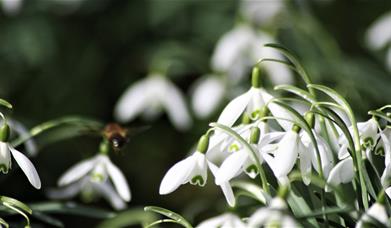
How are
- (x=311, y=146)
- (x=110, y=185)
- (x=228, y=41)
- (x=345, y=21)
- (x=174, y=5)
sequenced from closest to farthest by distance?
1. (x=311, y=146)
2. (x=110, y=185)
3. (x=228, y=41)
4. (x=174, y=5)
5. (x=345, y=21)

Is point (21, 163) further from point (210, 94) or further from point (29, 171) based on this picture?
point (210, 94)

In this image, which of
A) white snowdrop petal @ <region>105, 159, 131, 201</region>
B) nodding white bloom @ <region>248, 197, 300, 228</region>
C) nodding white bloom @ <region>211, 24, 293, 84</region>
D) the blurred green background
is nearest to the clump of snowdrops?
nodding white bloom @ <region>248, 197, 300, 228</region>

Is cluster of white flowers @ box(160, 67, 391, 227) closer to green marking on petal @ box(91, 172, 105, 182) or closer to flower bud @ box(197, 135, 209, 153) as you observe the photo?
flower bud @ box(197, 135, 209, 153)

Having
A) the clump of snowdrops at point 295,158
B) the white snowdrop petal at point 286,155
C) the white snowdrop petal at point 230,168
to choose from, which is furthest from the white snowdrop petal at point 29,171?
the white snowdrop petal at point 286,155

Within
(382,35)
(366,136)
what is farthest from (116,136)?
(382,35)

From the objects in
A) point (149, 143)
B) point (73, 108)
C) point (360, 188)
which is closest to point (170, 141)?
point (149, 143)

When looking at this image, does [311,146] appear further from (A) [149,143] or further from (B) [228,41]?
(A) [149,143]

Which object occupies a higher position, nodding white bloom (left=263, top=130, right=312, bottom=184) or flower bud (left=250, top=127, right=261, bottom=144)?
flower bud (left=250, top=127, right=261, bottom=144)
